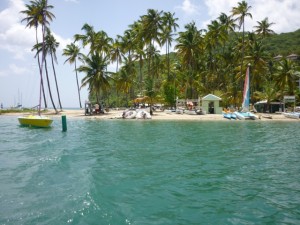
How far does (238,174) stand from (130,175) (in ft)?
13.7

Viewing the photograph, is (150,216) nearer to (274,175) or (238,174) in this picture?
(238,174)

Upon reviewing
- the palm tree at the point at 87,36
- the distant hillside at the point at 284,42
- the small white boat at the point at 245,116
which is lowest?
the small white boat at the point at 245,116

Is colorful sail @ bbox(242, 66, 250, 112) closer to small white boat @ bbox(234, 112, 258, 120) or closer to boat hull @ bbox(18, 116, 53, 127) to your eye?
small white boat @ bbox(234, 112, 258, 120)

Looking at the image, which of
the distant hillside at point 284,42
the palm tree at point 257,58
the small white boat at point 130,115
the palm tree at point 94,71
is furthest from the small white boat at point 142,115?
the distant hillside at point 284,42

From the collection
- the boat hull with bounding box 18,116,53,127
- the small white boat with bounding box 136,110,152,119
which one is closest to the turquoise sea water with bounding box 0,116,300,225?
the boat hull with bounding box 18,116,53,127

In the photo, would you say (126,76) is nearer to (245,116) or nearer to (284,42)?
(245,116)

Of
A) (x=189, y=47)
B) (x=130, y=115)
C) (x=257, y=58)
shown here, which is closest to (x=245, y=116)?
(x=130, y=115)

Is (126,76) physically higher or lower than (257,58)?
lower

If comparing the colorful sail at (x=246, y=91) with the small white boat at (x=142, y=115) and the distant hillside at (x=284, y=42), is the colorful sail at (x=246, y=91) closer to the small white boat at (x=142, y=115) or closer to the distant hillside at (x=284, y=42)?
the small white boat at (x=142, y=115)

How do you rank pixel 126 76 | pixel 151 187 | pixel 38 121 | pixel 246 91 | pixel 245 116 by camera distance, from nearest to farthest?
pixel 151 187 → pixel 38 121 → pixel 246 91 → pixel 245 116 → pixel 126 76

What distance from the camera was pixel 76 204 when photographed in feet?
25.5

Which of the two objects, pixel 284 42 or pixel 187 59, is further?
pixel 284 42

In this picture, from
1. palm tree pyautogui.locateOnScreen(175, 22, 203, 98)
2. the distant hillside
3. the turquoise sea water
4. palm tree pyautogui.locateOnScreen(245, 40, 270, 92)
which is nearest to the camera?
the turquoise sea water

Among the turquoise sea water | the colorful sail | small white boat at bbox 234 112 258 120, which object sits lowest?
the turquoise sea water
